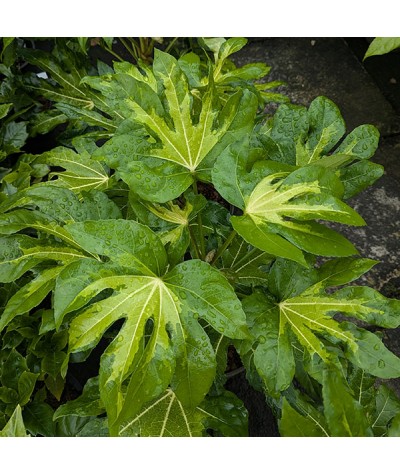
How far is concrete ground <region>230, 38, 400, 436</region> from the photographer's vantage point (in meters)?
1.61

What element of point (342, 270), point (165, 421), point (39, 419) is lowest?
point (39, 419)

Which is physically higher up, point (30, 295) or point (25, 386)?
point (30, 295)

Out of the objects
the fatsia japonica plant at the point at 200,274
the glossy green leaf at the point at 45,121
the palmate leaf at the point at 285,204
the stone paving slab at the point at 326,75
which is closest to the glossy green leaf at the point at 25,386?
the fatsia japonica plant at the point at 200,274

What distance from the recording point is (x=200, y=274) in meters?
0.67

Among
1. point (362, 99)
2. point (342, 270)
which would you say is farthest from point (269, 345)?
point (362, 99)

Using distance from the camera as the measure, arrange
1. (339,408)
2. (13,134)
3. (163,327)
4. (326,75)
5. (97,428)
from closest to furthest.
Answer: (339,408)
(163,327)
(97,428)
(13,134)
(326,75)

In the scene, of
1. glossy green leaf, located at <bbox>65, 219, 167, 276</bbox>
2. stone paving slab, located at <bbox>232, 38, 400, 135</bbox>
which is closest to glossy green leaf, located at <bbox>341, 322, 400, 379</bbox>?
glossy green leaf, located at <bbox>65, 219, 167, 276</bbox>

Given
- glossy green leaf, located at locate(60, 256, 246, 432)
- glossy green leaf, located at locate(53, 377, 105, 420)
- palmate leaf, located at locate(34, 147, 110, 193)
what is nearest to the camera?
glossy green leaf, located at locate(60, 256, 246, 432)

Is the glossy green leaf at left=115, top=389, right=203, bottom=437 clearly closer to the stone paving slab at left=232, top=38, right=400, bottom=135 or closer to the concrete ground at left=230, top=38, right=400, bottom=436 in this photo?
the concrete ground at left=230, top=38, right=400, bottom=436

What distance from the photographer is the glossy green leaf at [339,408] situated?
509 millimetres

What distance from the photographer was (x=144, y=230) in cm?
69

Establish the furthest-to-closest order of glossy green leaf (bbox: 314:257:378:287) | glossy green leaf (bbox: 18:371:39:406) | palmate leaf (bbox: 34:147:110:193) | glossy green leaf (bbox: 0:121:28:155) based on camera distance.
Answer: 1. glossy green leaf (bbox: 0:121:28:155)
2. palmate leaf (bbox: 34:147:110:193)
3. glossy green leaf (bbox: 18:371:39:406)
4. glossy green leaf (bbox: 314:257:378:287)

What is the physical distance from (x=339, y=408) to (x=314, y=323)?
0.25m

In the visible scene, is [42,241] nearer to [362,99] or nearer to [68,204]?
[68,204]
